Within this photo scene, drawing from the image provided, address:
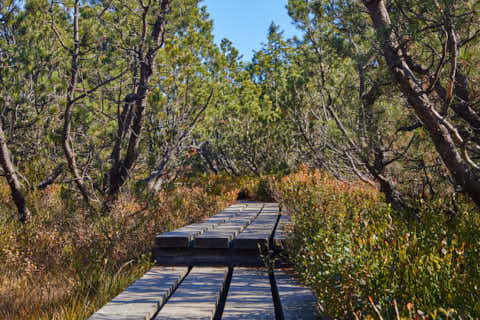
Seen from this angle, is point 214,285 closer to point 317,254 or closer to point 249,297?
point 249,297

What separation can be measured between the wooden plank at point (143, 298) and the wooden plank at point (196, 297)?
8 centimetres

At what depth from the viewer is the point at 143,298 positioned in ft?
11.6

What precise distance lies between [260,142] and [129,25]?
9.02 meters

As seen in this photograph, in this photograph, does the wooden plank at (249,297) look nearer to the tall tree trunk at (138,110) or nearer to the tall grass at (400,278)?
the tall grass at (400,278)

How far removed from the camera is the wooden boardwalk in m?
3.25

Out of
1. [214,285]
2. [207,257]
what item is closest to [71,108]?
[207,257]

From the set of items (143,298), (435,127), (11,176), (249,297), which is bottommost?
(249,297)

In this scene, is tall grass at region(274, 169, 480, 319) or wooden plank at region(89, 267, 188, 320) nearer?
tall grass at region(274, 169, 480, 319)

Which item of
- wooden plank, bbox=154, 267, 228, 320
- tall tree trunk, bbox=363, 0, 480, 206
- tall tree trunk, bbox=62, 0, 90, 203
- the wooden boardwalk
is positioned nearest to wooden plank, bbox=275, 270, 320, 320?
the wooden boardwalk

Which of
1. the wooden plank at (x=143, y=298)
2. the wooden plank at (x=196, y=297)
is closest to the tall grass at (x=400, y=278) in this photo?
the wooden plank at (x=196, y=297)

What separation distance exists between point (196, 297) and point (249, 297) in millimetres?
480

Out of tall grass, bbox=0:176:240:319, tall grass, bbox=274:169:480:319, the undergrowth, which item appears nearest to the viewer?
tall grass, bbox=274:169:480:319

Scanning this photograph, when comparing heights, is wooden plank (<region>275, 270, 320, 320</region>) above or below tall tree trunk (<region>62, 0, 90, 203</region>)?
below

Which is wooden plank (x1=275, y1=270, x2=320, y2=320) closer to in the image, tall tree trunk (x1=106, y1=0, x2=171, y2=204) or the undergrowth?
the undergrowth
